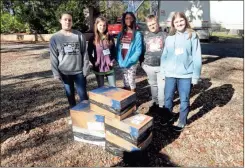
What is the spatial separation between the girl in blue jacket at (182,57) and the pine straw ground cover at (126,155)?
66cm

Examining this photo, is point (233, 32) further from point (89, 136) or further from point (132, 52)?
point (89, 136)

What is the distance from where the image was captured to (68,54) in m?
4.05

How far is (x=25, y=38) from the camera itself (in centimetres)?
1844

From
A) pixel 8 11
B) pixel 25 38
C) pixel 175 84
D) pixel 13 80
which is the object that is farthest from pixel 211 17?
pixel 175 84

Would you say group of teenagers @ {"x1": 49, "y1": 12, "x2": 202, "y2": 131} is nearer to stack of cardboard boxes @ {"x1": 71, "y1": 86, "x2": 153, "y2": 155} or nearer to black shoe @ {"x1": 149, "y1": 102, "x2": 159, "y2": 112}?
black shoe @ {"x1": 149, "y1": 102, "x2": 159, "y2": 112}

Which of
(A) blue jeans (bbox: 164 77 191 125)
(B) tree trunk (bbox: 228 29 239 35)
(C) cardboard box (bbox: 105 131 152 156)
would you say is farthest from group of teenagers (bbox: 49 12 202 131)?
(B) tree trunk (bbox: 228 29 239 35)

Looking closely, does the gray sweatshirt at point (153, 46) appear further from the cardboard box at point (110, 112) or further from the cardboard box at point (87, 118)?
the cardboard box at point (87, 118)

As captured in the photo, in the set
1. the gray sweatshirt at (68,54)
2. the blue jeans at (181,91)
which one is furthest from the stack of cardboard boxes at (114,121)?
the blue jeans at (181,91)

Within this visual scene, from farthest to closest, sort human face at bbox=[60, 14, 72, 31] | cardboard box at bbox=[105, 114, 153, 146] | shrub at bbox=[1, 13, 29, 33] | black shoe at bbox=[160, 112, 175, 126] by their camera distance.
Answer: shrub at bbox=[1, 13, 29, 33]
black shoe at bbox=[160, 112, 175, 126]
human face at bbox=[60, 14, 72, 31]
cardboard box at bbox=[105, 114, 153, 146]

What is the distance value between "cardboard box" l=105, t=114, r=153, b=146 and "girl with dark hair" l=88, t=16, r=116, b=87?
119 centimetres

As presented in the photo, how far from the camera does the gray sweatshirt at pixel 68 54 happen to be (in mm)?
4012

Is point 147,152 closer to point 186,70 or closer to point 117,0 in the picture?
point 186,70

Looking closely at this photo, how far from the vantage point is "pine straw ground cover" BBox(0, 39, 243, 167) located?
12.1 feet

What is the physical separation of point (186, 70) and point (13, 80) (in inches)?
231
